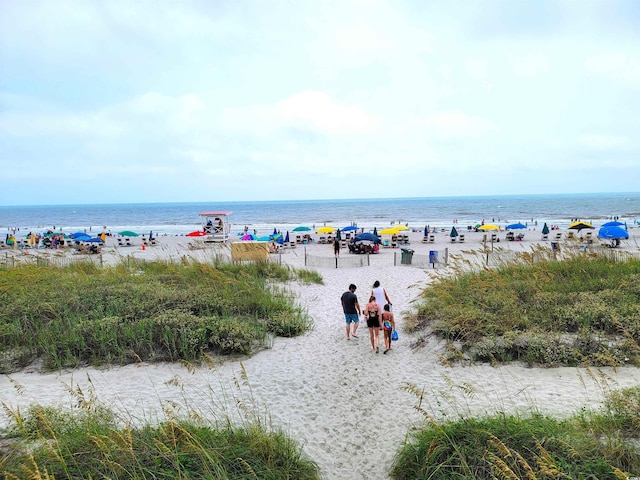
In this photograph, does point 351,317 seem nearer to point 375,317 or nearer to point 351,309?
point 351,309

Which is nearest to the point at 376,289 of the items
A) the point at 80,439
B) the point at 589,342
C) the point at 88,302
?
the point at 589,342

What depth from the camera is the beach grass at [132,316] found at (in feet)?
24.5

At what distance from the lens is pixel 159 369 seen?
7051 millimetres

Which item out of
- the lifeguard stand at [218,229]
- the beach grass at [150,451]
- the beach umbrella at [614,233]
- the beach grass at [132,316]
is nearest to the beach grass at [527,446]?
the beach grass at [150,451]

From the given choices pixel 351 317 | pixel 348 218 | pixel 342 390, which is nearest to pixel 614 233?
pixel 351 317

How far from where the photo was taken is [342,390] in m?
6.25

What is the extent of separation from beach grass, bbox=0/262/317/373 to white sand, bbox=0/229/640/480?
460mm

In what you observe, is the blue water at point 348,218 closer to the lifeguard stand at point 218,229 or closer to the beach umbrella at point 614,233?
the lifeguard stand at point 218,229

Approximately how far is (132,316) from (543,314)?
27.8 feet

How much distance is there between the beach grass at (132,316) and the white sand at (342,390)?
0.46 meters

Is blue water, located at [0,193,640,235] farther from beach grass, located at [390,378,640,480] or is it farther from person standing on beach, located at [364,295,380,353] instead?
beach grass, located at [390,378,640,480]

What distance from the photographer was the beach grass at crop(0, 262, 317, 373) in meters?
7.46

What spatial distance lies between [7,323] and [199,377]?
472cm

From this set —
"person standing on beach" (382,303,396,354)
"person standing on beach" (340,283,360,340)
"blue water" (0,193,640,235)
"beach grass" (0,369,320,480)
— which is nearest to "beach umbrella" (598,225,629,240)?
"person standing on beach" (340,283,360,340)
